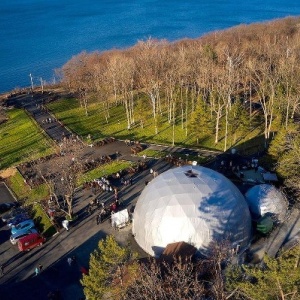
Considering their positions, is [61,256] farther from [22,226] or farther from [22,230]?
[22,226]

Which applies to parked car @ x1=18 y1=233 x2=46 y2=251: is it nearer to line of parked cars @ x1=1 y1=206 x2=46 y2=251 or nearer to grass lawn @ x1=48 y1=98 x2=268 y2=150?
line of parked cars @ x1=1 y1=206 x2=46 y2=251

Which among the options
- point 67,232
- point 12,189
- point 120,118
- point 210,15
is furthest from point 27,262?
point 210,15

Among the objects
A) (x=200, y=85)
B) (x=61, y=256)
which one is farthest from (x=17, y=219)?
(x=200, y=85)

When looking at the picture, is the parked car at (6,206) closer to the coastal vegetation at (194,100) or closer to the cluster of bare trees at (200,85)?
the coastal vegetation at (194,100)

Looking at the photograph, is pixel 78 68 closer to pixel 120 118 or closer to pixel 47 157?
pixel 120 118

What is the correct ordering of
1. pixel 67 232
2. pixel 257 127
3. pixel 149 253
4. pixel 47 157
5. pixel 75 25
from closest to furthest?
pixel 149 253
pixel 67 232
pixel 47 157
pixel 257 127
pixel 75 25

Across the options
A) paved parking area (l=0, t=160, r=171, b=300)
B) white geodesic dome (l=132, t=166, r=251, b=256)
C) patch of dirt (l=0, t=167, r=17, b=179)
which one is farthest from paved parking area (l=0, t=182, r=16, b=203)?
white geodesic dome (l=132, t=166, r=251, b=256)
